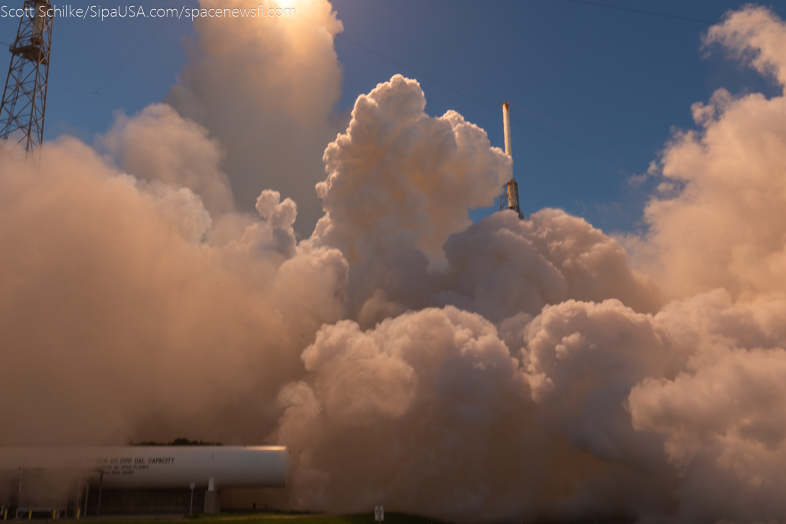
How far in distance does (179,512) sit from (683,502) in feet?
186

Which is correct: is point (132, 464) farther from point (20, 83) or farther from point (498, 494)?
point (20, 83)

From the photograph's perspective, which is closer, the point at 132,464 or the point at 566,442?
the point at 132,464

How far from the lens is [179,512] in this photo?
241ft

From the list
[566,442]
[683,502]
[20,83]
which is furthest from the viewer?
[20,83]

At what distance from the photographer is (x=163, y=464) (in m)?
72.8

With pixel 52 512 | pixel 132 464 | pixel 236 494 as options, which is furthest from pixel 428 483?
pixel 52 512

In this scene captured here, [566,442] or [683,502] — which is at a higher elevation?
[566,442]

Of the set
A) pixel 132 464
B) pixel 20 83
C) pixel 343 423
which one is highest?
pixel 20 83

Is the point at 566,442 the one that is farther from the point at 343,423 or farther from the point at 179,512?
the point at 179,512

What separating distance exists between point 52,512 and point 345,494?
32.8 m

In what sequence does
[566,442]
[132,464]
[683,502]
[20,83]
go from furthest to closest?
[20,83] < [566,442] < [132,464] < [683,502]

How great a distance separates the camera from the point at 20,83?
82.7m

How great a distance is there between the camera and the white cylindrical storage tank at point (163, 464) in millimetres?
69625

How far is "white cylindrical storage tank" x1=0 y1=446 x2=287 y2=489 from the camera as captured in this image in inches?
2741
